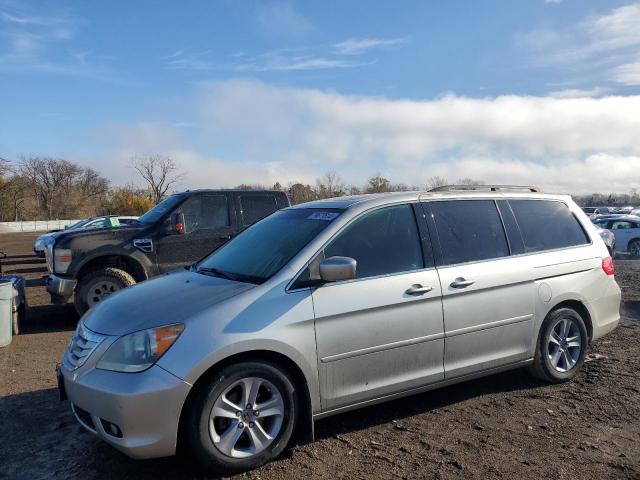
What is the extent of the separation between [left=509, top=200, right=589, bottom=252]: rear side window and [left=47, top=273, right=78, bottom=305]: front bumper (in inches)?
242

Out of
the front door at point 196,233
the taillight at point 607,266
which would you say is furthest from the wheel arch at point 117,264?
the taillight at point 607,266

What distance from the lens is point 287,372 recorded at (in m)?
3.56

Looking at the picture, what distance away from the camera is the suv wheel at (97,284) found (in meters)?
7.74

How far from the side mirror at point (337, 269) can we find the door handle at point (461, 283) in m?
1.05

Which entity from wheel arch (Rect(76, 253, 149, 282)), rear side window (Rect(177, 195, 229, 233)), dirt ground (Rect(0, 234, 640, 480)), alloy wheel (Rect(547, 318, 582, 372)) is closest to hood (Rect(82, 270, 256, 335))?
dirt ground (Rect(0, 234, 640, 480))

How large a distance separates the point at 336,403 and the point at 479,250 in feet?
6.13

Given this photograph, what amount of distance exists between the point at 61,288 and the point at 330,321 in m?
5.52

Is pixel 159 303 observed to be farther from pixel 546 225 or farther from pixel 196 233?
pixel 196 233

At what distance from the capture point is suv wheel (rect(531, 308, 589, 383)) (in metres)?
4.87

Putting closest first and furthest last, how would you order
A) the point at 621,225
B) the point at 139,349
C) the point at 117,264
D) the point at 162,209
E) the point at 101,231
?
the point at 139,349 < the point at 101,231 < the point at 117,264 < the point at 162,209 < the point at 621,225

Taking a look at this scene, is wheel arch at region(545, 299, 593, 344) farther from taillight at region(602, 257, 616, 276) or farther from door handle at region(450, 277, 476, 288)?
door handle at region(450, 277, 476, 288)

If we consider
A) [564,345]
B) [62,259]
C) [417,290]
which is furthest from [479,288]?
[62,259]

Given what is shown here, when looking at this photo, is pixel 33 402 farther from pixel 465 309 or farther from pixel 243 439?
pixel 465 309

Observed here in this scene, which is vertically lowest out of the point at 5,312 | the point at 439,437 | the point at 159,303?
the point at 439,437
